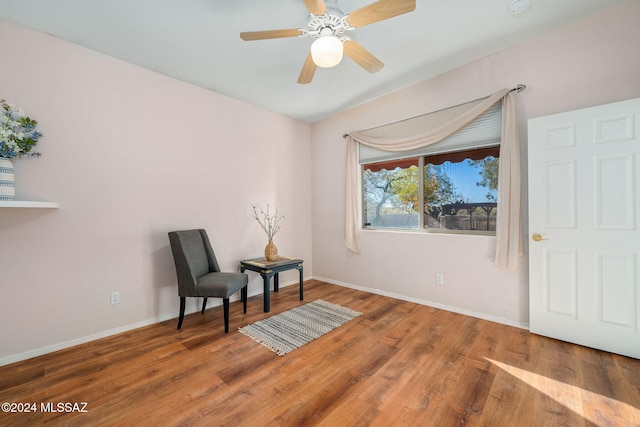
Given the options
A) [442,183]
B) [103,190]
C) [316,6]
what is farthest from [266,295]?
[316,6]

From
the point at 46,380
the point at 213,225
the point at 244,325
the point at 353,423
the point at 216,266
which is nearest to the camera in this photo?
the point at 353,423

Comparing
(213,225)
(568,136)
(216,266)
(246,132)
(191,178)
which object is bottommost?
(216,266)

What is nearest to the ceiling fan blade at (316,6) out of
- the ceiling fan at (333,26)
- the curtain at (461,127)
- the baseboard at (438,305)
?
the ceiling fan at (333,26)

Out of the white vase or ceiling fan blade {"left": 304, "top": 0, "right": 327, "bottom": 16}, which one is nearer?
ceiling fan blade {"left": 304, "top": 0, "right": 327, "bottom": 16}

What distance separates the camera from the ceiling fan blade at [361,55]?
2.07m

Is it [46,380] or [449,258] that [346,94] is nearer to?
[449,258]

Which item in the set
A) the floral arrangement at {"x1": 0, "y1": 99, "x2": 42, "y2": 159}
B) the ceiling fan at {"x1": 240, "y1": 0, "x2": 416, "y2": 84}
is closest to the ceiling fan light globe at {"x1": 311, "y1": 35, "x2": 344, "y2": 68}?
the ceiling fan at {"x1": 240, "y1": 0, "x2": 416, "y2": 84}

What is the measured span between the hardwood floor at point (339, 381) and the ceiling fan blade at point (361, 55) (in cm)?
251

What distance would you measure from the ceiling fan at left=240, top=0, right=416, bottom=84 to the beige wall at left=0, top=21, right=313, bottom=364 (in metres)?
1.73

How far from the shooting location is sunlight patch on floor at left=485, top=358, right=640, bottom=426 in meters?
1.50

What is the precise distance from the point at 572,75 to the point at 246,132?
367 cm

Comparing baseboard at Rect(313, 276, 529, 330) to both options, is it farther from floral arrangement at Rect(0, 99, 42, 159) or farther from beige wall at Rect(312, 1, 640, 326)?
floral arrangement at Rect(0, 99, 42, 159)

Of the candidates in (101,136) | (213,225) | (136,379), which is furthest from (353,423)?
(101,136)

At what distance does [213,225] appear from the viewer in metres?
3.44
